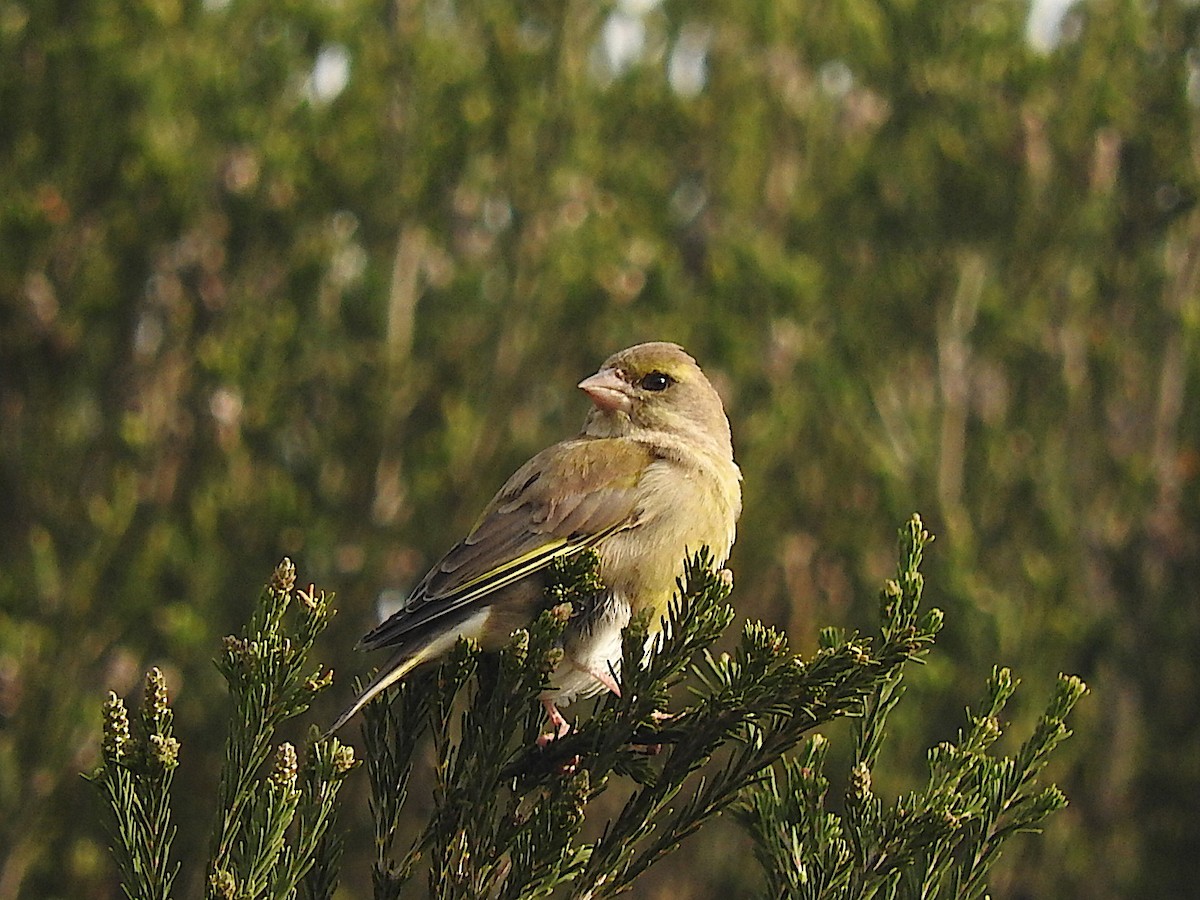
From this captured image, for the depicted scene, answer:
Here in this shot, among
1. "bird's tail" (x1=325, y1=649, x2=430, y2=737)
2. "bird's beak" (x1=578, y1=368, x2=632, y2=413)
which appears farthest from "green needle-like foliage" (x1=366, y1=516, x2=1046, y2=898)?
Answer: "bird's beak" (x1=578, y1=368, x2=632, y2=413)

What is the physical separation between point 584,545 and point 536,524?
126mm

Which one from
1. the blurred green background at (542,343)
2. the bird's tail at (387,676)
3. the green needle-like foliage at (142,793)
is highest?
the green needle-like foliage at (142,793)

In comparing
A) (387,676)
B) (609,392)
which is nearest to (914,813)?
(387,676)

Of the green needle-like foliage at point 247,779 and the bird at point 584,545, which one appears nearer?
the green needle-like foliage at point 247,779

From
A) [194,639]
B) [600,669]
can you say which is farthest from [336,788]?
[194,639]

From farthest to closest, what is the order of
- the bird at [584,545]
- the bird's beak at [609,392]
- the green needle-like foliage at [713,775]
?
the bird's beak at [609,392] → the bird at [584,545] → the green needle-like foliage at [713,775]

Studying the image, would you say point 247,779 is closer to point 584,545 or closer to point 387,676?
point 387,676

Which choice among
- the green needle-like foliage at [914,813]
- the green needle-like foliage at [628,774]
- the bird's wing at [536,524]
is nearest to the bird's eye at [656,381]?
the bird's wing at [536,524]

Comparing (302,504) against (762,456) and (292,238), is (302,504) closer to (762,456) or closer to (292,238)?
(292,238)

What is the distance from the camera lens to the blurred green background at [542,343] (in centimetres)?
621

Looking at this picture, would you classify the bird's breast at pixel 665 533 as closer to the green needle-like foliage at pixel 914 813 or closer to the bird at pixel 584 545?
the bird at pixel 584 545

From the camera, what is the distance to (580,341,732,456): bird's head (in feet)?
14.6

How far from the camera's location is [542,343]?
22.5ft

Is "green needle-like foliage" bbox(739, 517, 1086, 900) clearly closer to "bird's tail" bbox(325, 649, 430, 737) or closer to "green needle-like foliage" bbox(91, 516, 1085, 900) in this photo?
"green needle-like foliage" bbox(91, 516, 1085, 900)
